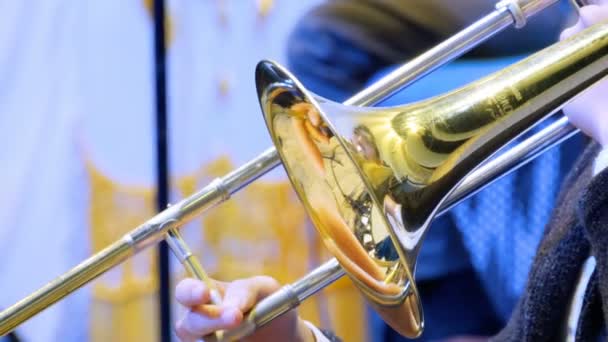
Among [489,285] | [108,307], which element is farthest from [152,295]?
[489,285]

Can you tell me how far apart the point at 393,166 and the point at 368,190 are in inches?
1.0

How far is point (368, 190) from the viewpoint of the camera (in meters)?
0.52

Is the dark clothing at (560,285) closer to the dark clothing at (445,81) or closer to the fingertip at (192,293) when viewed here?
the fingertip at (192,293)

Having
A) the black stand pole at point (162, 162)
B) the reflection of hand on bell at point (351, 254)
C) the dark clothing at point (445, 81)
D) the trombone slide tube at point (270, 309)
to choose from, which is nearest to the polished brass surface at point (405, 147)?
the reflection of hand on bell at point (351, 254)

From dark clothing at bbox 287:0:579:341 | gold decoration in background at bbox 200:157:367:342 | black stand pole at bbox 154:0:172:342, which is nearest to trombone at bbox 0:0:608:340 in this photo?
black stand pole at bbox 154:0:172:342

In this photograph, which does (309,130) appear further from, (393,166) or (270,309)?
(270,309)

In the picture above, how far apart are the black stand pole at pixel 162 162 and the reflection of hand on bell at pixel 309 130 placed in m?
0.60

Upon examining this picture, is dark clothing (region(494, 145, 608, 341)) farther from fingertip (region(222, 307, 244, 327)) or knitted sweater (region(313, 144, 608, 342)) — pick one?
fingertip (region(222, 307, 244, 327))

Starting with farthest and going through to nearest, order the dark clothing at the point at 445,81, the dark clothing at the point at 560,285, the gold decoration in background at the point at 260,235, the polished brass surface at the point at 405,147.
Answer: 1. the gold decoration in background at the point at 260,235
2. the dark clothing at the point at 445,81
3. the dark clothing at the point at 560,285
4. the polished brass surface at the point at 405,147

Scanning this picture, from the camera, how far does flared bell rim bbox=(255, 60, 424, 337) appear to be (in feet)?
1.72

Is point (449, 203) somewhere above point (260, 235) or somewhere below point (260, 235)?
below

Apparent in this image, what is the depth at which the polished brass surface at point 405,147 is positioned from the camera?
0.50 m

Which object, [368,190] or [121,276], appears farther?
[121,276]

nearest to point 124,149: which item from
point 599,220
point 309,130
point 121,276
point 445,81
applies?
point 121,276
